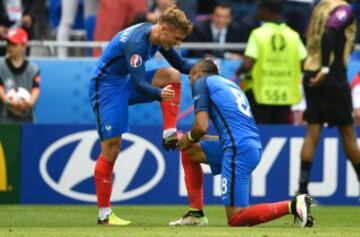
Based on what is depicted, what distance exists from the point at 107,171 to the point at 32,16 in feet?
22.6

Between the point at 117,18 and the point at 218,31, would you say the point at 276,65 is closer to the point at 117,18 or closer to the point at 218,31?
the point at 218,31

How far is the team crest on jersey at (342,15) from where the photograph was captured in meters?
15.5

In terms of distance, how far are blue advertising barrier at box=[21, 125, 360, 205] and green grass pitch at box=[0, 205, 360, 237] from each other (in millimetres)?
582

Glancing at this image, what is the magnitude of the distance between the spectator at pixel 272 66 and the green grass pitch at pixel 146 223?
1.72 metres

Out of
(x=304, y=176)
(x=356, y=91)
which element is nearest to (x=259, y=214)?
(x=304, y=176)

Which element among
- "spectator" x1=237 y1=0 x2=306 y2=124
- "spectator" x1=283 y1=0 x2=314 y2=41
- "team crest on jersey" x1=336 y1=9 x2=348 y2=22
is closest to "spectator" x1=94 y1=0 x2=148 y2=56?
"spectator" x1=283 y1=0 x2=314 y2=41

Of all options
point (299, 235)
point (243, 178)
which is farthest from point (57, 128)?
point (299, 235)

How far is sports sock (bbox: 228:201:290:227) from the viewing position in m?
11.4

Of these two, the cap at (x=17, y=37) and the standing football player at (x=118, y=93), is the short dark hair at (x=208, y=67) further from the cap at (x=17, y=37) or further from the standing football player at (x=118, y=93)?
the cap at (x=17, y=37)

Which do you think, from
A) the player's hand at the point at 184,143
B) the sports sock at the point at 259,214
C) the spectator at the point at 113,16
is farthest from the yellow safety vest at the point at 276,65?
the sports sock at the point at 259,214

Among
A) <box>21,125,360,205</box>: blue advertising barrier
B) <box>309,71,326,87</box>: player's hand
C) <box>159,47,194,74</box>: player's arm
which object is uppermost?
<box>159,47,194,74</box>: player's arm

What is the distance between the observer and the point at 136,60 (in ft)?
39.2

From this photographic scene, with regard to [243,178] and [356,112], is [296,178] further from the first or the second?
[243,178]

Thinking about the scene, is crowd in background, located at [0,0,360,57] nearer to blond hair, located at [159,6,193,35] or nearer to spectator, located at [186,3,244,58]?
spectator, located at [186,3,244,58]
